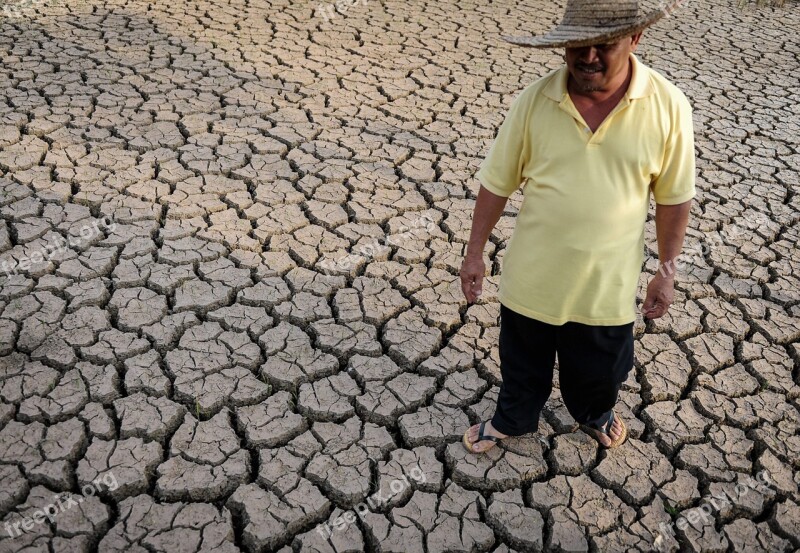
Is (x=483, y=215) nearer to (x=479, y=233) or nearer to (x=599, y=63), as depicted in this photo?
(x=479, y=233)

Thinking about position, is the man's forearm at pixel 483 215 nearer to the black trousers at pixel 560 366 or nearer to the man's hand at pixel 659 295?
the black trousers at pixel 560 366

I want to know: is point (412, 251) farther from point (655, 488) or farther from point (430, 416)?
point (655, 488)

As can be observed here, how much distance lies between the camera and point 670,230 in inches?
81.0

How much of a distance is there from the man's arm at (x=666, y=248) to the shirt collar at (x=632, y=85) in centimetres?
35

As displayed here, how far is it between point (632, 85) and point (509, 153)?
35 cm

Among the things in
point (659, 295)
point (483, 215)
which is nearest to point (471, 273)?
point (483, 215)

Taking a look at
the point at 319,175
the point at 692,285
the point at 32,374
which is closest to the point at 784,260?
the point at 692,285

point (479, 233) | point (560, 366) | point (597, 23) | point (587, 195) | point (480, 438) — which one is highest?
point (597, 23)

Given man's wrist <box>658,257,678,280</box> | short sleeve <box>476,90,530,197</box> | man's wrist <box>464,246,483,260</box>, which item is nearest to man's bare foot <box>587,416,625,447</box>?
man's wrist <box>658,257,678,280</box>

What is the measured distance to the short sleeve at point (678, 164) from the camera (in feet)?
6.13

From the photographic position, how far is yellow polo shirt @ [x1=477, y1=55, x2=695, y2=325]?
1.86m

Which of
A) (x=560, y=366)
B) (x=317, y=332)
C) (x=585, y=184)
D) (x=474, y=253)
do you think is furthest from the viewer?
(x=317, y=332)

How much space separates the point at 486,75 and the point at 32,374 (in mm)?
4104

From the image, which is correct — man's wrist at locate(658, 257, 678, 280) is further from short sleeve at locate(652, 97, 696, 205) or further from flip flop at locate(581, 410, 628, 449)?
A: flip flop at locate(581, 410, 628, 449)
